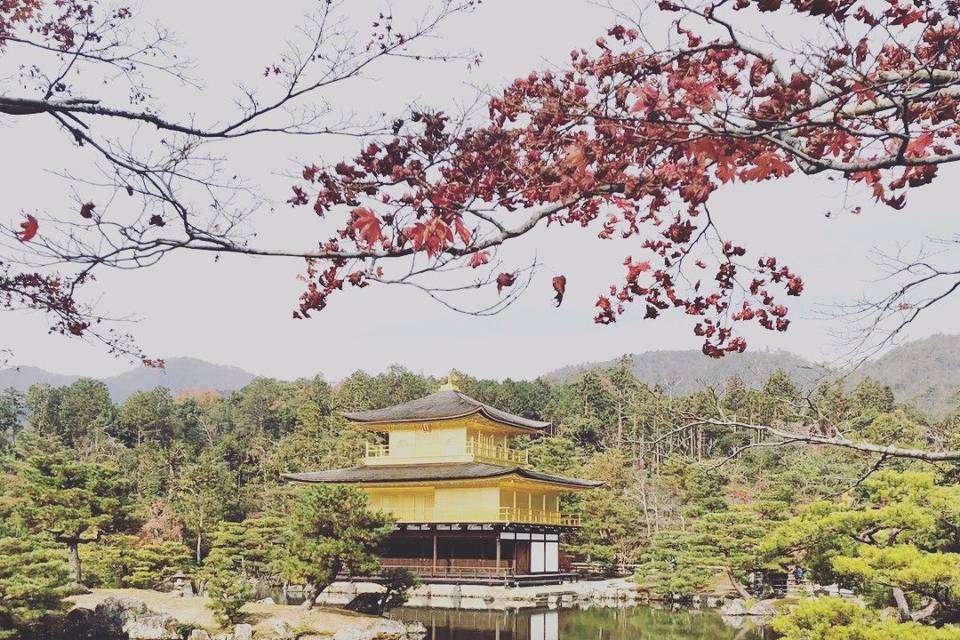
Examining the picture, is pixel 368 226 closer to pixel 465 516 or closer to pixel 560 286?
pixel 560 286

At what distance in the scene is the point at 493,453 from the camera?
90.0 ft

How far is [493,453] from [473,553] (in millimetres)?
3969

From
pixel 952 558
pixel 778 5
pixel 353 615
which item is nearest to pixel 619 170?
pixel 778 5

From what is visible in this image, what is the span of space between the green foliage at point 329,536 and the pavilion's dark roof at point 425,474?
23.2ft

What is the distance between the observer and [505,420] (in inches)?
1080

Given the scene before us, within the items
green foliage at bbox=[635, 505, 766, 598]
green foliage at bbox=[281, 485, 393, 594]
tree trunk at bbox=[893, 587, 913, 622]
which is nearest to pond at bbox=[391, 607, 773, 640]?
green foliage at bbox=[635, 505, 766, 598]

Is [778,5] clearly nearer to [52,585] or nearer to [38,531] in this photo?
[52,585]

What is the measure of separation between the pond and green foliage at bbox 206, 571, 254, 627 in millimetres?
3530

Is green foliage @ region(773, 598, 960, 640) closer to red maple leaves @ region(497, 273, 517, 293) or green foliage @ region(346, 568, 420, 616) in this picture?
red maple leaves @ region(497, 273, 517, 293)

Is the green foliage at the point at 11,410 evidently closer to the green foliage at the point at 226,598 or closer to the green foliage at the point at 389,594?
the green foliage at the point at 389,594

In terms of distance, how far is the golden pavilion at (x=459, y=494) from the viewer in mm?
24078

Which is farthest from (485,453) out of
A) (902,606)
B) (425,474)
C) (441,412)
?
(902,606)

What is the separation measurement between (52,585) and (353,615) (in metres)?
5.71

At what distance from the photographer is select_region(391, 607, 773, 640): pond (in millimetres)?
16297
